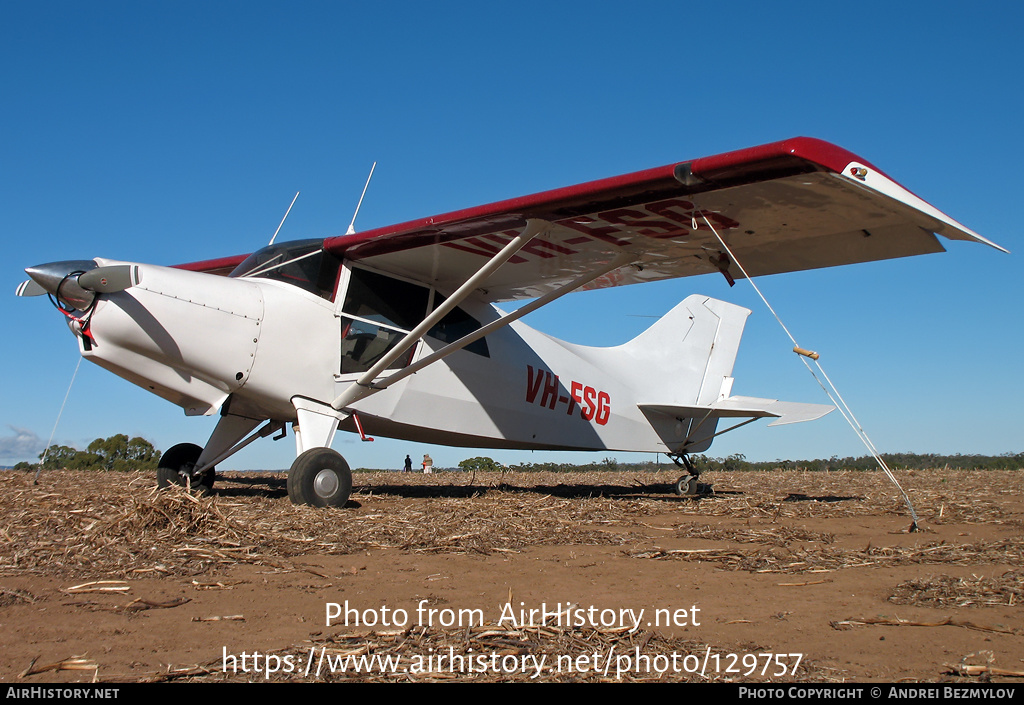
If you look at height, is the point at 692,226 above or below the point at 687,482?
above

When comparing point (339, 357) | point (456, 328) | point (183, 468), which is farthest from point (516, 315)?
point (183, 468)

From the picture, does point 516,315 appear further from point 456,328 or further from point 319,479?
point 319,479

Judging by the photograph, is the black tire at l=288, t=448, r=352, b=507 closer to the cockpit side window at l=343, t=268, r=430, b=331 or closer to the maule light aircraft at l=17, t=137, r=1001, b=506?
the maule light aircraft at l=17, t=137, r=1001, b=506

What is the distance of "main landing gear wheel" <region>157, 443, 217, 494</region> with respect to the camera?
7.64 meters

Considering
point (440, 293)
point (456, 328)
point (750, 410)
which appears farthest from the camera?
point (750, 410)

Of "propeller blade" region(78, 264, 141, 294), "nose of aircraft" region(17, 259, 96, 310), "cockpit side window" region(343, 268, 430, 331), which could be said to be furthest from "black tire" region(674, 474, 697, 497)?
"nose of aircraft" region(17, 259, 96, 310)

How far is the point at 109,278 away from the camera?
5.89 meters

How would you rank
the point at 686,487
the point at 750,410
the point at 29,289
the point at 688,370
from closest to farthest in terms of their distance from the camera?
the point at 29,289, the point at 750,410, the point at 686,487, the point at 688,370

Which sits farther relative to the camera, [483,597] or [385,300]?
[385,300]

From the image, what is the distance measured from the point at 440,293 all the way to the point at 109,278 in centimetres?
365

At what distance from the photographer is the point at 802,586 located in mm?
3574

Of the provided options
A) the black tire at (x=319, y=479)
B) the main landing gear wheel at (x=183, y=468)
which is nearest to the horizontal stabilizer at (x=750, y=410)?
the black tire at (x=319, y=479)

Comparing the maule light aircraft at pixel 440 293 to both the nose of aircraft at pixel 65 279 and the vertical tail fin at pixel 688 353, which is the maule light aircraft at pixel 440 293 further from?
the vertical tail fin at pixel 688 353
